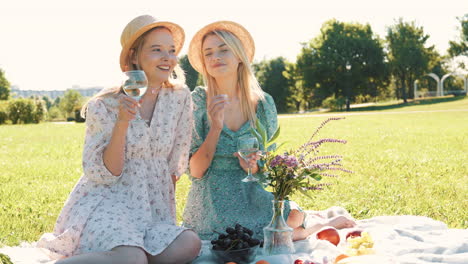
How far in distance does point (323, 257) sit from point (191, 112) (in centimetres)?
176

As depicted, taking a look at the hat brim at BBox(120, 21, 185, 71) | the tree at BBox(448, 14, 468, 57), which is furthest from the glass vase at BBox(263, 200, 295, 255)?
the tree at BBox(448, 14, 468, 57)

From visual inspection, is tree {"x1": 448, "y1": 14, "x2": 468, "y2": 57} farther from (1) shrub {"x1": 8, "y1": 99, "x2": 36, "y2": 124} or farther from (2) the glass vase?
(2) the glass vase

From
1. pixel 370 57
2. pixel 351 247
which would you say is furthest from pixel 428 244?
pixel 370 57

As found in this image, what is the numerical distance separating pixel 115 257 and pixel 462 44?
188 feet

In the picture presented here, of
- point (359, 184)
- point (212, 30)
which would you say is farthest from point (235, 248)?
point (359, 184)

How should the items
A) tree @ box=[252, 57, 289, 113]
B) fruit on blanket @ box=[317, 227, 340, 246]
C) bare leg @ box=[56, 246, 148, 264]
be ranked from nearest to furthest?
bare leg @ box=[56, 246, 148, 264]
fruit on blanket @ box=[317, 227, 340, 246]
tree @ box=[252, 57, 289, 113]

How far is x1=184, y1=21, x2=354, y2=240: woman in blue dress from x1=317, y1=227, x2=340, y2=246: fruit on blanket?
201mm

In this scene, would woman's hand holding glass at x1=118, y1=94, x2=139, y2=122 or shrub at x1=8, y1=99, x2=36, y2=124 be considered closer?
woman's hand holding glass at x1=118, y1=94, x2=139, y2=122

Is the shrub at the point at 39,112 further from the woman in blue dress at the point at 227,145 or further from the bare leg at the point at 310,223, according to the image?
the bare leg at the point at 310,223

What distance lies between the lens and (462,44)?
53.8 m

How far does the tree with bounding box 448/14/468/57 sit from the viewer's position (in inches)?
2093

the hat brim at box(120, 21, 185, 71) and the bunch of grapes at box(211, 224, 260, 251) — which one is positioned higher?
the hat brim at box(120, 21, 185, 71)

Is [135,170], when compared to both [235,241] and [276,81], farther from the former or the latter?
[276,81]

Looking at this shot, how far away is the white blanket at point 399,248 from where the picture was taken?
3.91 meters
